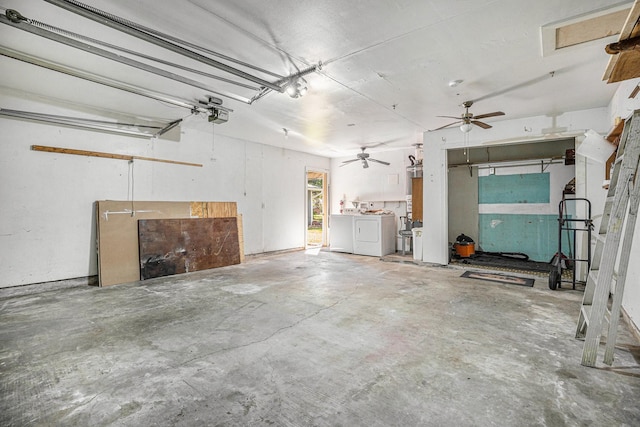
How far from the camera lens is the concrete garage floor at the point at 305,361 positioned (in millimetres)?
1604

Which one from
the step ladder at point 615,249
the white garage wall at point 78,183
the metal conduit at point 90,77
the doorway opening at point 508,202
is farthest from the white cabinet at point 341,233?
the step ladder at point 615,249

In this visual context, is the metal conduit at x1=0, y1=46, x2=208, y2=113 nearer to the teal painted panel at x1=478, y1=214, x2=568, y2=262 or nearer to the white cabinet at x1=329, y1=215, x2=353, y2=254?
the white cabinet at x1=329, y1=215, x2=353, y2=254

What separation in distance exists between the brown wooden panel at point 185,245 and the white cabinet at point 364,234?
8.88 ft

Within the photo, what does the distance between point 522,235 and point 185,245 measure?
7.11 metres

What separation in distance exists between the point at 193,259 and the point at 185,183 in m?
1.55

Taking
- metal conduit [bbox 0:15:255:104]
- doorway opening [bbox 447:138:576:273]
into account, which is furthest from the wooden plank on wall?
doorway opening [bbox 447:138:576:273]

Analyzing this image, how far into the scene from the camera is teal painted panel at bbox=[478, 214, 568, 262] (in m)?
5.98

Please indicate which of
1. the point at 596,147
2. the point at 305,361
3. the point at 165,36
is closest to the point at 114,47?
the point at 165,36

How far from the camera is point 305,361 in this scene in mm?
2154

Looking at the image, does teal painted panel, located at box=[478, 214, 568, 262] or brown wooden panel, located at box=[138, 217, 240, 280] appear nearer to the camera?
brown wooden panel, located at box=[138, 217, 240, 280]

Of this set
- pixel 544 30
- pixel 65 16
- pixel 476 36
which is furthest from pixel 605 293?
pixel 65 16

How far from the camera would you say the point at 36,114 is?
3961 mm

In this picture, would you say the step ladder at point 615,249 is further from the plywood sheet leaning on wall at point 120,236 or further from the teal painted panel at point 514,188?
the plywood sheet leaning on wall at point 120,236

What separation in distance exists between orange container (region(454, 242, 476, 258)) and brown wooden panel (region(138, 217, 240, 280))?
4.80 meters
